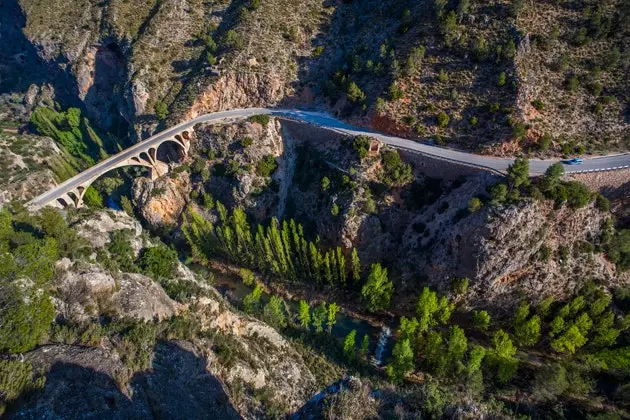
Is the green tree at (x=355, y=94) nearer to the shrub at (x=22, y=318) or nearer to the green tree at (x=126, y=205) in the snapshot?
the green tree at (x=126, y=205)

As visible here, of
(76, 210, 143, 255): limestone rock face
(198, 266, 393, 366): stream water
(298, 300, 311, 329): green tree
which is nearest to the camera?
(76, 210, 143, 255): limestone rock face

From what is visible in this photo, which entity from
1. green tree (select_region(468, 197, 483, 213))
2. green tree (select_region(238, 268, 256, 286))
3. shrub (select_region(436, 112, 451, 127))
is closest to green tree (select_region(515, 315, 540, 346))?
green tree (select_region(468, 197, 483, 213))

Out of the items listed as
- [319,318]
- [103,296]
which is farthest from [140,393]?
[319,318]

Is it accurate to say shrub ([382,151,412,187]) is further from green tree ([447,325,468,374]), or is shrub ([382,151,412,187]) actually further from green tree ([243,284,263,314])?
green tree ([243,284,263,314])

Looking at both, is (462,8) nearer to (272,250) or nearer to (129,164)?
(272,250)

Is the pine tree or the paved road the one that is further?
the pine tree

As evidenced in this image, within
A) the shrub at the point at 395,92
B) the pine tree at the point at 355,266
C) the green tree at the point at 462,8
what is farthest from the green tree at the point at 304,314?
the green tree at the point at 462,8

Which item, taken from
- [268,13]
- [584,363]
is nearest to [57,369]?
[584,363]
